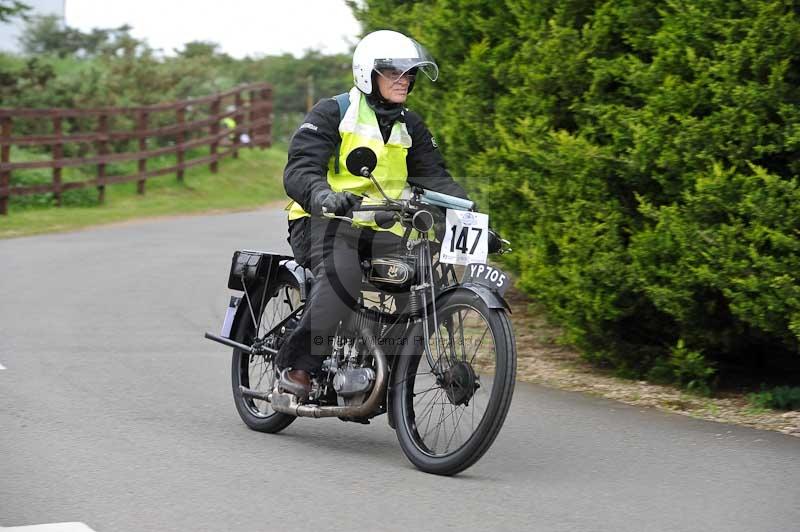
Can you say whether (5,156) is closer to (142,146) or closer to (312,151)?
(142,146)

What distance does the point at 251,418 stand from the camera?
7359 mm

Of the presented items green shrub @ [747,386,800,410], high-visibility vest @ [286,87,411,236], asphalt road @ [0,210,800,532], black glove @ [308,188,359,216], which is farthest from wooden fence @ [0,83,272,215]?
black glove @ [308,188,359,216]

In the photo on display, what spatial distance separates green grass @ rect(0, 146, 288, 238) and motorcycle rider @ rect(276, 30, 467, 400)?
1247 centimetres

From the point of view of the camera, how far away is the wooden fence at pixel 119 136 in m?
21.5

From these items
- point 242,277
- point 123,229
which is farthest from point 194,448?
point 123,229

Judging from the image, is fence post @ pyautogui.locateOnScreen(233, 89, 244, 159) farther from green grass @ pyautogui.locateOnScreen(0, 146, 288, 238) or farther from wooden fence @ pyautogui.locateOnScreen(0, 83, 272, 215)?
green grass @ pyautogui.locateOnScreen(0, 146, 288, 238)

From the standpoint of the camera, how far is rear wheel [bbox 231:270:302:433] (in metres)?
7.27

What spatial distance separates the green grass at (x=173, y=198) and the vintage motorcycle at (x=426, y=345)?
498 inches

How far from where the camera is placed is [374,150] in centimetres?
664

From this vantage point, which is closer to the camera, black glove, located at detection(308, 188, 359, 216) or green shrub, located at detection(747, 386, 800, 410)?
black glove, located at detection(308, 188, 359, 216)

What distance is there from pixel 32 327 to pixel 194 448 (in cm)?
447

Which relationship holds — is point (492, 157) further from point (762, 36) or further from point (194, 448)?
point (194, 448)

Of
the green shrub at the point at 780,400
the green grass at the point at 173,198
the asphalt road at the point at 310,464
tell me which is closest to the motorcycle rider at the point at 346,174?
the asphalt road at the point at 310,464

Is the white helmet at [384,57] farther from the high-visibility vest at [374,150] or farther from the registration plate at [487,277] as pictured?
Answer: the registration plate at [487,277]
